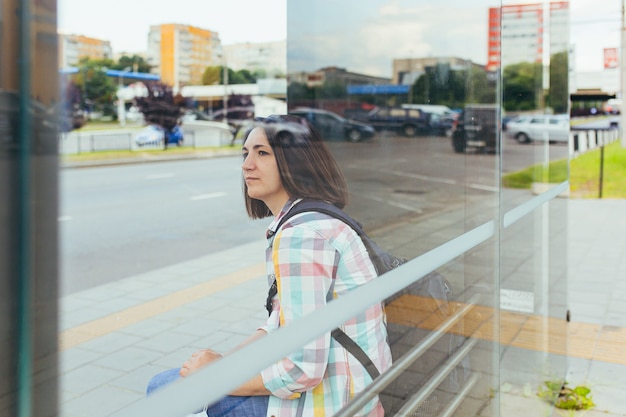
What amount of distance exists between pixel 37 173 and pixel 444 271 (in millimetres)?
1466

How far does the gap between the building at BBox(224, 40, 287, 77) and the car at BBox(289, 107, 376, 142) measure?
5.7 inches

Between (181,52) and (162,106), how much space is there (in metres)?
0.11

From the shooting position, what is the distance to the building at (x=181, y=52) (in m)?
1.29

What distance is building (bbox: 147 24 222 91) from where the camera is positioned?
1293 mm

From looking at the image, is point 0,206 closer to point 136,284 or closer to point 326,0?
point 136,284

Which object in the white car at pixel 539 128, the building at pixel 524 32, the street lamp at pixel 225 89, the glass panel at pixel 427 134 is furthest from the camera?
the white car at pixel 539 128

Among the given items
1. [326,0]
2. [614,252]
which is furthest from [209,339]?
[614,252]

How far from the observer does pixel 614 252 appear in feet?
29.1

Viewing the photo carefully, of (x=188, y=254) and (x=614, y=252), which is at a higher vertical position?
(x=188, y=254)

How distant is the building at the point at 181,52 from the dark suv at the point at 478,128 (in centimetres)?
159

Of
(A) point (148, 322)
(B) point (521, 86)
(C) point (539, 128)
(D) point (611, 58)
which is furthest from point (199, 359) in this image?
(D) point (611, 58)

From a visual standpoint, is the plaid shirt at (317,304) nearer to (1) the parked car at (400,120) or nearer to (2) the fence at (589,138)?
(1) the parked car at (400,120)

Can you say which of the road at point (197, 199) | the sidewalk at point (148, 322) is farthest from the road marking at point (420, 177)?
the sidewalk at point (148, 322)

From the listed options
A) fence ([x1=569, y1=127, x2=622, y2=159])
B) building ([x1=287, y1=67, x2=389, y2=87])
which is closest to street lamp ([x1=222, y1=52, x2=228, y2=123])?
building ([x1=287, y1=67, x2=389, y2=87])
